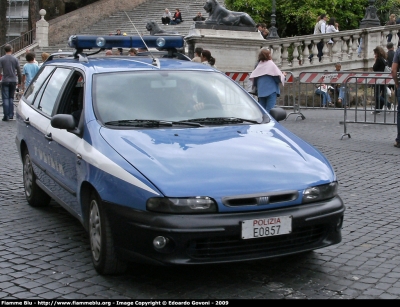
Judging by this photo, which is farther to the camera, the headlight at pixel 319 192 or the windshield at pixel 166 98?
the windshield at pixel 166 98

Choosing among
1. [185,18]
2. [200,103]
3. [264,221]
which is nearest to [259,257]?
[264,221]

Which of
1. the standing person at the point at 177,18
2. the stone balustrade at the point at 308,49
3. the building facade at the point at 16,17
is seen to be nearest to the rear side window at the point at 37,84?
the stone balustrade at the point at 308,49

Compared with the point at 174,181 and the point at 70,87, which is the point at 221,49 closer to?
the point at 70,87

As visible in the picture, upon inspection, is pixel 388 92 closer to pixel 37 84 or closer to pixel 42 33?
pixel 37 84

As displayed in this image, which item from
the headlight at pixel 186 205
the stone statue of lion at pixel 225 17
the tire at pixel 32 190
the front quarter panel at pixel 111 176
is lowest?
the tire at pixel 32 190

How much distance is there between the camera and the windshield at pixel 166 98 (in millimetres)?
6277

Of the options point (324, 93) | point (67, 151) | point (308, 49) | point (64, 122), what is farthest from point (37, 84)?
point (308, 49)

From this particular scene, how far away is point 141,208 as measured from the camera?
5.08 m

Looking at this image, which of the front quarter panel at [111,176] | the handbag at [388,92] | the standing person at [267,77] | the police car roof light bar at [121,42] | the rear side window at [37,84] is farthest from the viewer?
the handbag at [388,92]

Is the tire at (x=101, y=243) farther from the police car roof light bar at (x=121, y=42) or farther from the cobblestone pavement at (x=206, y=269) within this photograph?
the police car roof light bar at (x=121, y=42)

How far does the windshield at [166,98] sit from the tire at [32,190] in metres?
1.84

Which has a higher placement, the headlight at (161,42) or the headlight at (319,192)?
the headlight at (161,42)

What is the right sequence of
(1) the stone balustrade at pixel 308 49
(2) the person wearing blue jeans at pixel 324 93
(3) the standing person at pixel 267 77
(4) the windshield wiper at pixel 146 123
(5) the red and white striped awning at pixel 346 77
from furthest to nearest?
(1) the stone balustrade at pixel 308 49, (2) the person wearing blue jeans at pixel 324 93, (5) the red and white striped awning at pixel 346 77, (3) the standing person at pixel 267 77, (4) the windshield wiper at pixel 146 123

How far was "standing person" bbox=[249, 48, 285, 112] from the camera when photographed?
13.8 m
